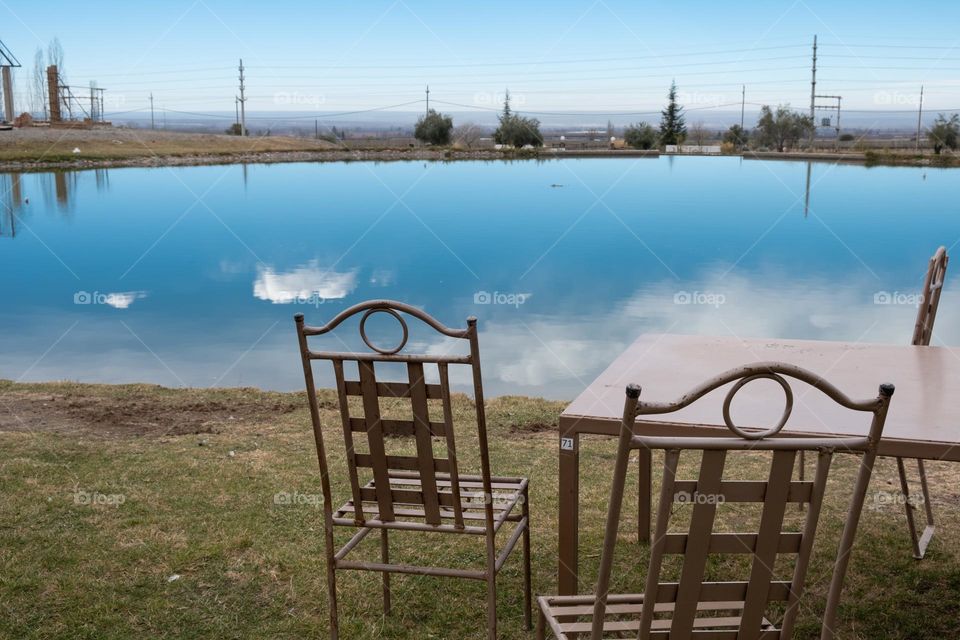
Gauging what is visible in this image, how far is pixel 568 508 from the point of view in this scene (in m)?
2.68

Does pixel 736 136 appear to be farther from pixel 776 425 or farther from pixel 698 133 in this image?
pixel 776 425

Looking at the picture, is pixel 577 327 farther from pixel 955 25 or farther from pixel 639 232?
pixel 955 25

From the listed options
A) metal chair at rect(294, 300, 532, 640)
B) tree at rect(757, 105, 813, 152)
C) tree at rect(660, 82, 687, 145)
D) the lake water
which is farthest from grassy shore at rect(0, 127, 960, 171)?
metal chair at rect(294, 300, 532, 640)

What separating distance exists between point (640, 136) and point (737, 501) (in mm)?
50750

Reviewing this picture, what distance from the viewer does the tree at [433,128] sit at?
5303cm

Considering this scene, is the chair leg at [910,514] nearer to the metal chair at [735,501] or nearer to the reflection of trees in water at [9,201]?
the metal chair at [735,501]

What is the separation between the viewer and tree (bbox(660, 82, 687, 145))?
168 ft

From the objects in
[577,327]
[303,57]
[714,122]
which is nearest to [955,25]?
[714,122]

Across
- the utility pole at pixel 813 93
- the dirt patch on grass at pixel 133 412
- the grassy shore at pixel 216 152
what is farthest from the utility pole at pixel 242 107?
the dirt patch on grass at pixel 133 412

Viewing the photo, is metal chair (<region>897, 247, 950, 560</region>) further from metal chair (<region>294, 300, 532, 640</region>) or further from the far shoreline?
the far shoreline

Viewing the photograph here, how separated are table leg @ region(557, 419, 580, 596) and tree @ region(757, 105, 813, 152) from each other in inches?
1775

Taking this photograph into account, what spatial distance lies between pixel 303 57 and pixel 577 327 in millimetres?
23022

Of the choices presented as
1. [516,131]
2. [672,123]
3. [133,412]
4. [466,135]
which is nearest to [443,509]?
[133,412]

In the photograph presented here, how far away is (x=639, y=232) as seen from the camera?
2925 cm
